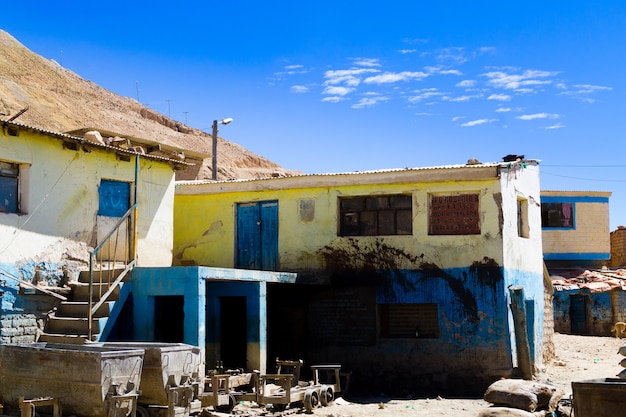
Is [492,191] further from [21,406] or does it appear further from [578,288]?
[578,288]

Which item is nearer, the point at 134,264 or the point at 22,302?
the point at 22,302

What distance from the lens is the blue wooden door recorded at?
1747 centimetres

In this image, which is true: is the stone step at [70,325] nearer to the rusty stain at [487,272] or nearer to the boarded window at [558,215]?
the rusty stain at [487,272]

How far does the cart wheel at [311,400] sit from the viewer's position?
12562 mm

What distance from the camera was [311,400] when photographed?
42.1 ft

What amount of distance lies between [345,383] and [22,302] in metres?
6.88

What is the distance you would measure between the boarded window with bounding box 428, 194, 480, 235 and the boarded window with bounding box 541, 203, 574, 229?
59.8 feet

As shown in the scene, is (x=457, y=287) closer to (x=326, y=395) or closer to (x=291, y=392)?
(x=326, y=395)

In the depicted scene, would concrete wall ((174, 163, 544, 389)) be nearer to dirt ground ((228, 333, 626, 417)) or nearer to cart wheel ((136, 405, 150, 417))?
dirt ground ((228, 333, 626, 417))

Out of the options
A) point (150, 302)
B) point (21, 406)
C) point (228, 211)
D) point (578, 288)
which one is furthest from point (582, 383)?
point (578, 288)

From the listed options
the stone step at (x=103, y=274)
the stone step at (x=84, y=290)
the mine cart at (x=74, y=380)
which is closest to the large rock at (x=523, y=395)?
the mine cart at (x=74, y=380)

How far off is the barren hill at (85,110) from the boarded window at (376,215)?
22.2 meters

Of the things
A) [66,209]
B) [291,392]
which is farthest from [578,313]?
[66,209]

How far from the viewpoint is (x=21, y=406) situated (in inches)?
337
